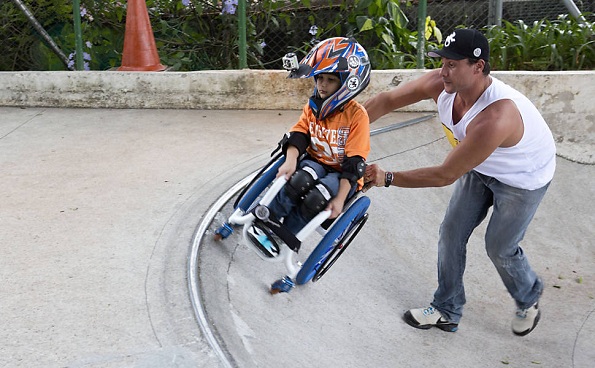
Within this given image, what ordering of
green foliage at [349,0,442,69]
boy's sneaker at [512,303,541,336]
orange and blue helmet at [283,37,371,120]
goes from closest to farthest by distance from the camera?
orange and blue helmet at [283,37,371,120] < boy's sneaker at [512,303,541,336] < green foliage at [349,0,442,69]

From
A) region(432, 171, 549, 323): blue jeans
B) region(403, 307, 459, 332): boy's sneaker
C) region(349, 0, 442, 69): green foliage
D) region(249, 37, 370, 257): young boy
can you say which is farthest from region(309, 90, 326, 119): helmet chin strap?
region(349, 0, 442, 69): green foliage

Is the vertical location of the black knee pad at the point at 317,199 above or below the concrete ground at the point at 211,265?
above

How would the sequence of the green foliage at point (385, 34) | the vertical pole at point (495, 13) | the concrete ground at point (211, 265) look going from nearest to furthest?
the concrete ground at point (211, 265) → the green foliage at point (385, 34) → the vertical pole at point (495, 13)

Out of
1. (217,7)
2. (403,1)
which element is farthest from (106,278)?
(403,1)

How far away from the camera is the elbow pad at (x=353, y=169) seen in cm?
338

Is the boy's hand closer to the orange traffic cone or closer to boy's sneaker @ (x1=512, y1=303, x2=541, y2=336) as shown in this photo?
boy's sneaker @ (x1=512, y1=303, x2=541, y2=336)

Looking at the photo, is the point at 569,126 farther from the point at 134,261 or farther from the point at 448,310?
the point at 134,261

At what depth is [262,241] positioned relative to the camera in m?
3.40

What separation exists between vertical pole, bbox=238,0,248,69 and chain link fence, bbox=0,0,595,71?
42 cm

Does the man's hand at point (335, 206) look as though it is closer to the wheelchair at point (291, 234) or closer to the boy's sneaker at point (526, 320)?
the wheelchair at point (291, 234)

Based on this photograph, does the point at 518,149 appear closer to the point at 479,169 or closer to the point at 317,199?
the point at 479,169

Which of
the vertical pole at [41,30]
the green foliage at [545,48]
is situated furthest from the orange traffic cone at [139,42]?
the green foliage at [545,48]

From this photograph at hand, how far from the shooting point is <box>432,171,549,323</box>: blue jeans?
11.5 ft

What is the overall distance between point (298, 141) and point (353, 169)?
0.39m
